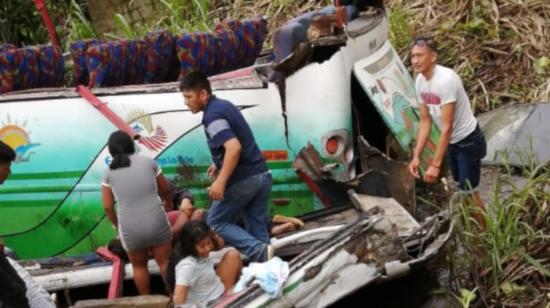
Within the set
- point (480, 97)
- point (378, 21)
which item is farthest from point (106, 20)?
point (378, 21)

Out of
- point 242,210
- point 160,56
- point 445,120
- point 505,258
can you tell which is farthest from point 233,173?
point 505,258

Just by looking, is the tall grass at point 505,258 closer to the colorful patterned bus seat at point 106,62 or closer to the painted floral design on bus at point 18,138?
the colorful patterned bus seat at point 106,62

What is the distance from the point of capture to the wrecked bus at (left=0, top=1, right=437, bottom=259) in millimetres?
5105

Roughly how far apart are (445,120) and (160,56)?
1813 millimetres

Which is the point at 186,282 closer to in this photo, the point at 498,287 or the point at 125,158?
the point at 125,158

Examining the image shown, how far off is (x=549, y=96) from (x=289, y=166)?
3.26 metres

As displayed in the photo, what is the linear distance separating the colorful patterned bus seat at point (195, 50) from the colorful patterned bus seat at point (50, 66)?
2.61 feet

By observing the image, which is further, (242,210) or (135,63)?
(135,63)

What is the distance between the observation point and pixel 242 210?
512 centimetres

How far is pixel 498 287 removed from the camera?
17.0 ft

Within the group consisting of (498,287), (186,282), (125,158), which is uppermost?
(125,158)

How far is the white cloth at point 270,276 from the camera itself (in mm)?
4266

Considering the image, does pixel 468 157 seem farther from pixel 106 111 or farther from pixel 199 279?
pixel 106 111

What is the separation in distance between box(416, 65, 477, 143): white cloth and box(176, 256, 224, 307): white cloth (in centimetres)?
161
